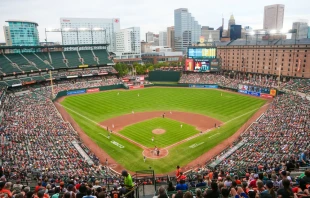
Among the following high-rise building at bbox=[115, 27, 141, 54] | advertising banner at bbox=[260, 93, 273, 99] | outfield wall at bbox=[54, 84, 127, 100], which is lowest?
advertising banner at bbox=[260, 93, 273, 99]

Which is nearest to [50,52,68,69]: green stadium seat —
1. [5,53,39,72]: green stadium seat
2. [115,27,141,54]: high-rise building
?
[5,53,39,72]: green stadium seat

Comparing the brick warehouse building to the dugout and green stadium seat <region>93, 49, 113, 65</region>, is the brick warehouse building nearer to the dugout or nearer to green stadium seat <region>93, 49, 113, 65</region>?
the dugout

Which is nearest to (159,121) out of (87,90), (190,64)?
(87,90)

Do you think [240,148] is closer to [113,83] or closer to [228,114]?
[228,114]

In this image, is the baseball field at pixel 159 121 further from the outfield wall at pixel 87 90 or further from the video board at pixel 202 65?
the video board at pixel 202 65

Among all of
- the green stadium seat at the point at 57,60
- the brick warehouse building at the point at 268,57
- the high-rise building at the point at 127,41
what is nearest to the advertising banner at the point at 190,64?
the brick warehouse building at the point at 268,57

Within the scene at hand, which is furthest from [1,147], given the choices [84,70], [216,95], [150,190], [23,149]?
[84,70]

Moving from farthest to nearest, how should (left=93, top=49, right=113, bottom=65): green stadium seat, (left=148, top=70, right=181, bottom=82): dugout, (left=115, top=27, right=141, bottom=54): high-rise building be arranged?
(left=115, top=27, right=141, bottom=54): high-rise building, (left=93, top=49, right=113, bottom=65): green stadium seat, (left=148, top=70, right=181, bottom=82): dugout
